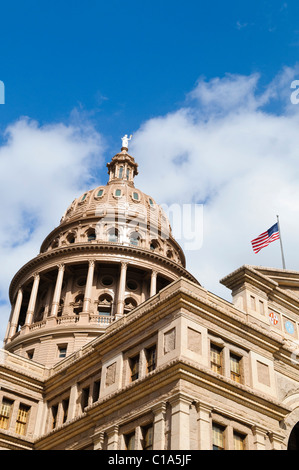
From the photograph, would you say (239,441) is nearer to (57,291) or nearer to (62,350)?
(62,350)

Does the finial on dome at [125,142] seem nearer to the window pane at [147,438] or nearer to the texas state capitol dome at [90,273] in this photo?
the texas state capitol dome at [90,273]

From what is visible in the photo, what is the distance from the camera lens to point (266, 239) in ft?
145

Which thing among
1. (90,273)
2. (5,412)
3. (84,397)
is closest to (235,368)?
(84,397)

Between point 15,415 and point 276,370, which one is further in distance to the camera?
point 15,415

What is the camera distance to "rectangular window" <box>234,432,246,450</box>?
30.2 meters

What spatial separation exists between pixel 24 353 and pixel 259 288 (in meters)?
32.4

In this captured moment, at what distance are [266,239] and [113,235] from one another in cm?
3051

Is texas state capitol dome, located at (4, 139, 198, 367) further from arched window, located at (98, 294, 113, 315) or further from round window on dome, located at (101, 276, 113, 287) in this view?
round window on dome, located at (101, 276, 113, 287)

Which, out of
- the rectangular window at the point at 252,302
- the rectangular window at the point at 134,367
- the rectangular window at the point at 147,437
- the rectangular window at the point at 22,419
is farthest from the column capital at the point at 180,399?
the rectangular window at the point at 22,419

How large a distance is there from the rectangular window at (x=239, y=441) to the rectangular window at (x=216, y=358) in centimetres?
325
